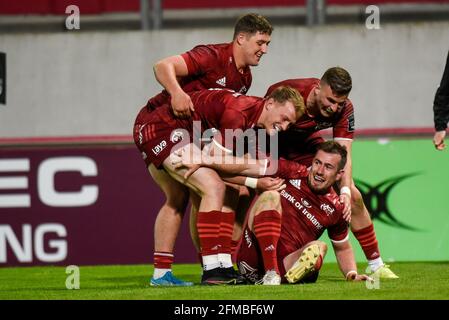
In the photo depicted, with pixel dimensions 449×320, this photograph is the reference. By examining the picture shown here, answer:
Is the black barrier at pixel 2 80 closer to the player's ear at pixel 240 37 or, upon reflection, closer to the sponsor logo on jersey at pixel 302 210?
the player's ear at pixel 240 37

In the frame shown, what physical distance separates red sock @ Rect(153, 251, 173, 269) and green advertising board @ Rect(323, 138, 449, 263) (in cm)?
360

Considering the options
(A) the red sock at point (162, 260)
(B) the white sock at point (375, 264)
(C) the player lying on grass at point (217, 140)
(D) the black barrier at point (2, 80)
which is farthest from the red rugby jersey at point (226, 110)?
(D) the black barrier at point (2, 80)

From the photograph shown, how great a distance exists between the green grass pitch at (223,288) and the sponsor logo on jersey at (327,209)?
1.58 ft

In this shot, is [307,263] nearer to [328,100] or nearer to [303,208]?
[303,208]

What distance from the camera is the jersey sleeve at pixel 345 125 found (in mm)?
8021

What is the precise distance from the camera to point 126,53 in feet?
42.3

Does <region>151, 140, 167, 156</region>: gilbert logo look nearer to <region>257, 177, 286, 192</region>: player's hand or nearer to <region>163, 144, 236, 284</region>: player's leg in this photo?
<region>163, 144, 236, 284</region>: player's leg

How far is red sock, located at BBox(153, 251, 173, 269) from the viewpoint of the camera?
7721mm

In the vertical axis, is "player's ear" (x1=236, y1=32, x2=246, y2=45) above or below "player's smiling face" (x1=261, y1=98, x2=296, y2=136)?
above

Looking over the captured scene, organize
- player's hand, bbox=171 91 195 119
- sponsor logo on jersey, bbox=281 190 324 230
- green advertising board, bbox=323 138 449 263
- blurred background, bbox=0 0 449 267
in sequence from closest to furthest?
1. player's hand, bbox=171 91 195 119
2. sponsor logo on jersey, bbox=281 190 324 230
3. green advertising board, bbox=323 138 449 263
4. blurred background, bbox=0 0 449 267

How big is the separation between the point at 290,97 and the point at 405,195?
4302 mm

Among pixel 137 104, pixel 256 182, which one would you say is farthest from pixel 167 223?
pixel 137 104

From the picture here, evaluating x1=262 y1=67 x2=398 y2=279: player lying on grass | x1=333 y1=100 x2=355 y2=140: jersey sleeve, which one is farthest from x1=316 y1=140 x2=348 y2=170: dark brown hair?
x1=333 y1=100 x2=355 y2=140: jersey sleeve

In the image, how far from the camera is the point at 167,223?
7844mm
